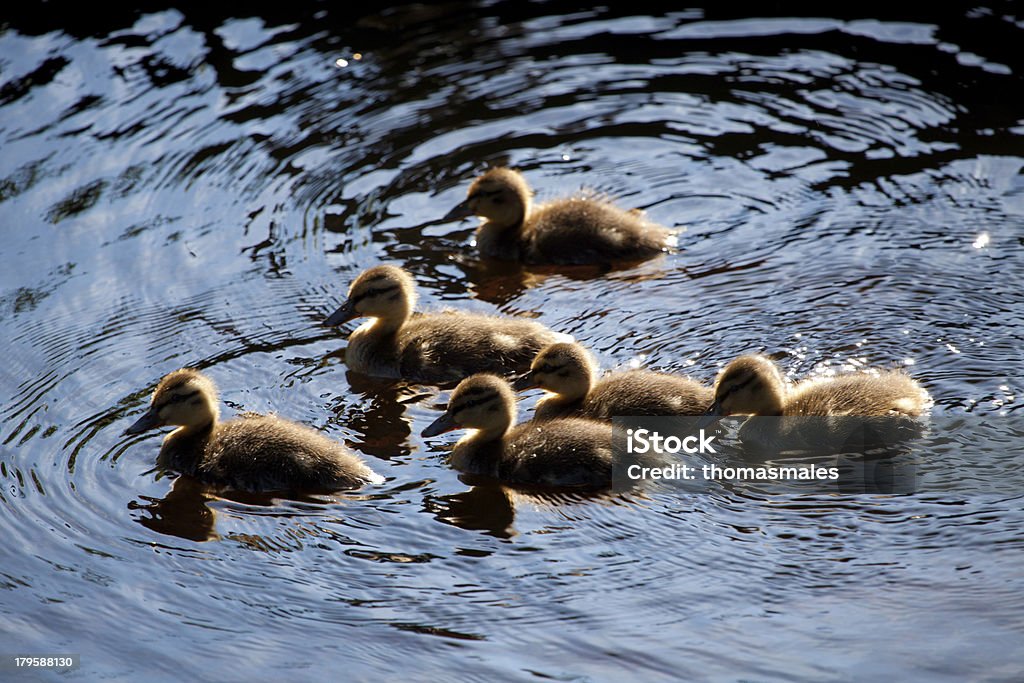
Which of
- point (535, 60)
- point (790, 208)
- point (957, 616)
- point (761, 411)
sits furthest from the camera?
point (535, 60)

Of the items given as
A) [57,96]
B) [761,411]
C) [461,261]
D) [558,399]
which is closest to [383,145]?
[461,261]

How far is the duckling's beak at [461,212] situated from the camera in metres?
7.75

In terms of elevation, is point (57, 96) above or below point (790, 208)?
above

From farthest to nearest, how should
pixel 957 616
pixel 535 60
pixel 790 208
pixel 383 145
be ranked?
pixel 535 60 < pixel 383 145 < pixel 790 208 < pixel 957 616

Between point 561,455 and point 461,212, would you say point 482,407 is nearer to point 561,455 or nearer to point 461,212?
point 561,455

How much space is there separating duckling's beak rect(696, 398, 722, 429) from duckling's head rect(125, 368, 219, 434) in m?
2.10

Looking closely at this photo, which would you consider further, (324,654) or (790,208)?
(790,208)

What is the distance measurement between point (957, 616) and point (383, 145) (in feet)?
17.5

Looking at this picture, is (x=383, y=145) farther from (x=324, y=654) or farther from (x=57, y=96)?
(x=324, y=654)

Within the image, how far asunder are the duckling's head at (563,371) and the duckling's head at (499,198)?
1.99 metres

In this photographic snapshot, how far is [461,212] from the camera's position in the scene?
7793mm

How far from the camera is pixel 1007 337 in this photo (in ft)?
20.0

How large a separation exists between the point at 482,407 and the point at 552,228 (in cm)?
215

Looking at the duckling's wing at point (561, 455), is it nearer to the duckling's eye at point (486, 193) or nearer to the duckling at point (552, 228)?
the duckling at point (552, 228)
